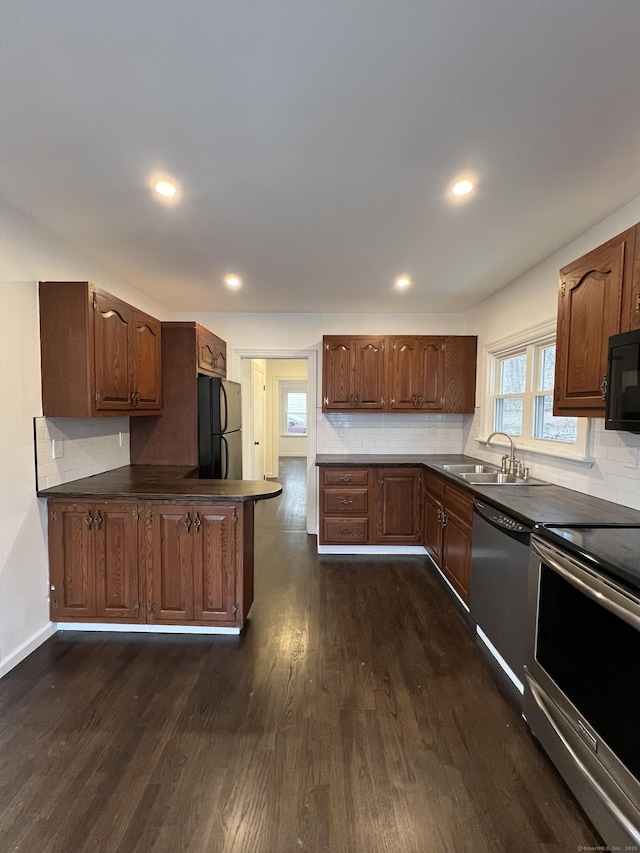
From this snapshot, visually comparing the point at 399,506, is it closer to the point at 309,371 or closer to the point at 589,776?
the point at 309,371

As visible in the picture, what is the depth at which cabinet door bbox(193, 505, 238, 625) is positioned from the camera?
2.23 meters

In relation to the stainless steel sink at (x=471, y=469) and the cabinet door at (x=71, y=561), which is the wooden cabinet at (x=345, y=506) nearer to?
the stainless steel sink at (x=471, y=469)

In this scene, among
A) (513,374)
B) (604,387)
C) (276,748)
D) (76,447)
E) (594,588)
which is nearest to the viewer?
(594,588)

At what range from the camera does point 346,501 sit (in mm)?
Result: 3557

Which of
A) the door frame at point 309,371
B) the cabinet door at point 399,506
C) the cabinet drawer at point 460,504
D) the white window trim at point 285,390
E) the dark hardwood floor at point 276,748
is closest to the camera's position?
the dark hardwood floor at point 276,748

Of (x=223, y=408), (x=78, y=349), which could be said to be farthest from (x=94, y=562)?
(x=223, y=408)

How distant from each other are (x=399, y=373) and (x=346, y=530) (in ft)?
5.50

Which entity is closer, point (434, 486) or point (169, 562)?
point (169, 562)

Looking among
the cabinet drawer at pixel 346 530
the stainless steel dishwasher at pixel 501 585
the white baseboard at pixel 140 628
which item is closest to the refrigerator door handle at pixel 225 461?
the cabinet drawer at pixel 346 530

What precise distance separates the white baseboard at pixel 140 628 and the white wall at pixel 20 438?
14 cm

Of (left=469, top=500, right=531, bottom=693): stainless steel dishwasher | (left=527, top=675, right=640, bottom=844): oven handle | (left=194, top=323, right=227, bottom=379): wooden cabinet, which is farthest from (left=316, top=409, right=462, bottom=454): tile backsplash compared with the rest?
(left=527, top=675, right=640, bottom=844): oven handle

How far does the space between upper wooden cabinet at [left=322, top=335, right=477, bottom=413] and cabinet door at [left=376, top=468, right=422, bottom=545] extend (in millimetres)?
717

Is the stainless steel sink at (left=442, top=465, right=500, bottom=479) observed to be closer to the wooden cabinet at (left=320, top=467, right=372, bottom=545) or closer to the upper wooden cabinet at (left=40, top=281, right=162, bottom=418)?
the wooden cabinet at (left=320, top=467, right=372, bottom=545)

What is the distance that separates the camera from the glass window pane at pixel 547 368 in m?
2.77
